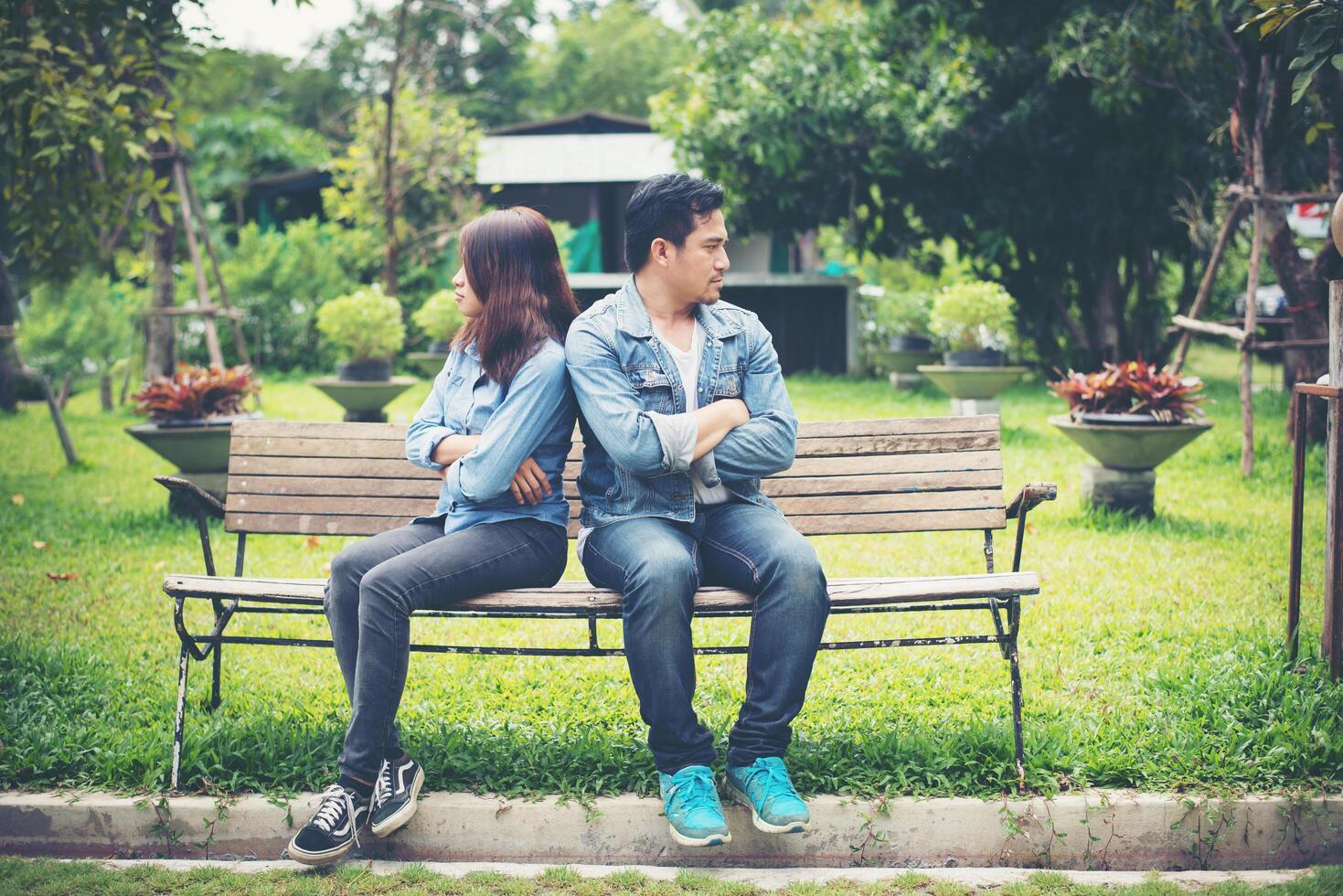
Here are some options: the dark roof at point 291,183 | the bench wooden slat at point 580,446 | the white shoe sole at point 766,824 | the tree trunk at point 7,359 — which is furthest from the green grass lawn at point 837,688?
the dark roof at point 291,183

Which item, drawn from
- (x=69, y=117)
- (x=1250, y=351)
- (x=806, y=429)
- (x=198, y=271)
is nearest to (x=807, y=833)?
(x=806, y=429)

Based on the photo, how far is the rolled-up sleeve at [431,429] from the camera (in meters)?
3.71

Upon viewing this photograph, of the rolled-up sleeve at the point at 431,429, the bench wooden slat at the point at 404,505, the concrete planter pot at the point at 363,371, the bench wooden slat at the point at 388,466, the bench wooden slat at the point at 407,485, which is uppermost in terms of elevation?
the rolled-up sleeve at the point at 431,429

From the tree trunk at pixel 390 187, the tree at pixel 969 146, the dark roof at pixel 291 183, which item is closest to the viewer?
the tree at pixel 969 146

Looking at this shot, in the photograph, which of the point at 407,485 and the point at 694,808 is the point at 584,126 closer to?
the point at 407,485

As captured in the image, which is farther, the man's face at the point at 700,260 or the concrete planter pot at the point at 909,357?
the concrete planter pot at the point at 909,357

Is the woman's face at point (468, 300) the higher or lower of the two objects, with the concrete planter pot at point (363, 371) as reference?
higher

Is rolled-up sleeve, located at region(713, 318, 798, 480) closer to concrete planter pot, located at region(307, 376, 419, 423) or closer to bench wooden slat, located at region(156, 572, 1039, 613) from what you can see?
bench wooden slat, located at region(156, 572, 1039, 613)

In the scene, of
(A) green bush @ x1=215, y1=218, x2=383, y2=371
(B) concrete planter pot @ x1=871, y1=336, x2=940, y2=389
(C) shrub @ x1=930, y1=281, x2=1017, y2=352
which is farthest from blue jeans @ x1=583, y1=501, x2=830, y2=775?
(A) green bush @ x1=215, y1=218, x2=383, y2=371

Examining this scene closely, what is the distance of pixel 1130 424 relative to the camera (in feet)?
22.7

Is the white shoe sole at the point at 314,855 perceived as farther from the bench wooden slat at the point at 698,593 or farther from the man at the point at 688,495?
the man at the point at 688,495

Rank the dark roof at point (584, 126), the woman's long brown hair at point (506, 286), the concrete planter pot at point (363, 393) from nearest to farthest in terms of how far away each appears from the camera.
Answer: the woman's long brown hair at point (506, 286) < the concrete planter pot at point (363, 393) < the dark roof at point (584, 126)

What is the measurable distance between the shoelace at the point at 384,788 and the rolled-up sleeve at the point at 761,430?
1269mm

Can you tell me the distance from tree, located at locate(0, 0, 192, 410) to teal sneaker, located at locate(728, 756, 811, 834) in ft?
13.2
